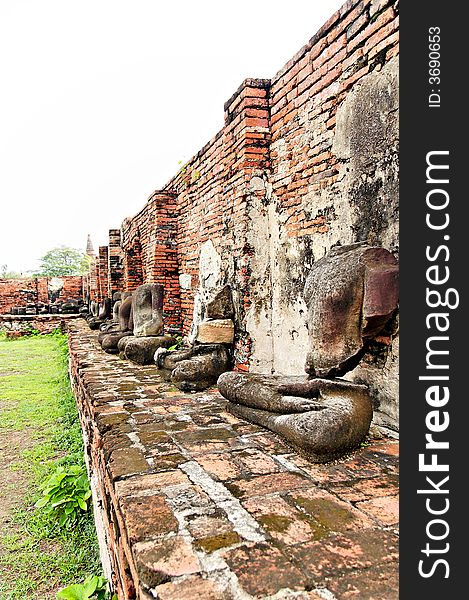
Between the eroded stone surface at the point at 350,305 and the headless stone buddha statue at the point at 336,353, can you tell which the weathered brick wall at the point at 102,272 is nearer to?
the headless stone buddha statue at the point at 336,353

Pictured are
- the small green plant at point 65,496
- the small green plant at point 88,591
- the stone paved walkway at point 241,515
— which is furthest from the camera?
the small green plant at point 65,496

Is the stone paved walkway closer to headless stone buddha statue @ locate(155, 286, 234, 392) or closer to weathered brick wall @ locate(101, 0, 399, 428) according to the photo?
weathered brick wall @ locate(101, 0, 399, 428)

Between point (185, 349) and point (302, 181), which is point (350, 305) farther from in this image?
point (185, 349)

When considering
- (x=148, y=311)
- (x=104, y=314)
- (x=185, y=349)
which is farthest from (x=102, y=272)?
(x=185, y=349)

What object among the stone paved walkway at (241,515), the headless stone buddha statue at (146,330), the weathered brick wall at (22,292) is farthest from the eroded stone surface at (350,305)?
the weathered brick wall at (22,292)

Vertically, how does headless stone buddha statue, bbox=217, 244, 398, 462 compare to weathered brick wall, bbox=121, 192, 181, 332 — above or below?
below

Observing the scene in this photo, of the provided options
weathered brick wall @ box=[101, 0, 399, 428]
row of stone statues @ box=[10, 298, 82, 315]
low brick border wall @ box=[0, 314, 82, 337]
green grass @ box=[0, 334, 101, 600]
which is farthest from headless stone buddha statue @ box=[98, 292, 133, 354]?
row of stone statues @ box=[10, 298, 82, 315]

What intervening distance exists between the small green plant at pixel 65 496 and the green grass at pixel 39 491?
0.07m

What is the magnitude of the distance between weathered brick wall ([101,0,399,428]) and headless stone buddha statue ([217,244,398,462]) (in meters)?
0.33

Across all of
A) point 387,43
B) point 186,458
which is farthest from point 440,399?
point 387,43

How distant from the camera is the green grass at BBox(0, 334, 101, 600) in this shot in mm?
2895

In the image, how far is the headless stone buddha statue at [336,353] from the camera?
243 centimetres

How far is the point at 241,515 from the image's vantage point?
6.04ft

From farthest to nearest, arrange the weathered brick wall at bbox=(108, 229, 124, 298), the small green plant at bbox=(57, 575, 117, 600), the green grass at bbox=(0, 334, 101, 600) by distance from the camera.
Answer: the weathered brick wall at bbox=(108, 229, 124, 298), the green grass at bbox=(0, 334, 101, 600), the small green plant at bbox=(57, 575, 117, 600)
